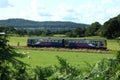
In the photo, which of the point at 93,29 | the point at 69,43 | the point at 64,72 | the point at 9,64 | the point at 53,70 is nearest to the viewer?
the point at 64,72

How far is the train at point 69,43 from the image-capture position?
256 feet

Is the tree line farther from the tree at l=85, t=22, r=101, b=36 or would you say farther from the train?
the tree at l=85, t=22, r=101, b=36

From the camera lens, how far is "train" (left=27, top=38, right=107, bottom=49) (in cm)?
7794

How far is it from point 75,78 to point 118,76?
336 millimetres

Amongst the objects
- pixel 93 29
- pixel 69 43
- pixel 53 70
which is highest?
pixel 53 70

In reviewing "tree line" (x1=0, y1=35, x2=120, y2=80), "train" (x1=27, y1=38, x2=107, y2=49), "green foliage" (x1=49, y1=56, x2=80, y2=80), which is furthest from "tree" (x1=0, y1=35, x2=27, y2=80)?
"train" (x1=27, y1=38, x2=107, y2=49)

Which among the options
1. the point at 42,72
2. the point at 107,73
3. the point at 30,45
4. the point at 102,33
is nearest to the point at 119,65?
the point at 107,73

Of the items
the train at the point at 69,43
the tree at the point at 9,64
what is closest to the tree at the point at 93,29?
the train at the point at 69,43

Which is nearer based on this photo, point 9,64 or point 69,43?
point 9,64

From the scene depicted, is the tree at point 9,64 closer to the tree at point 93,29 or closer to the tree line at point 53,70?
the tree line at point 53,70

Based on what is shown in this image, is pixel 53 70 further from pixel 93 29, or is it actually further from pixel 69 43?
pixel 93 29

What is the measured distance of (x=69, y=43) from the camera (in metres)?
81.9

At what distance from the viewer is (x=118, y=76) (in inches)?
120

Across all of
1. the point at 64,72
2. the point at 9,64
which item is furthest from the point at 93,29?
the point at 64,72
